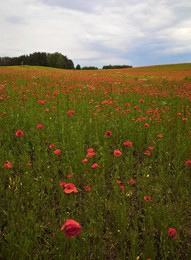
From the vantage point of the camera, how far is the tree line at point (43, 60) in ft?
283

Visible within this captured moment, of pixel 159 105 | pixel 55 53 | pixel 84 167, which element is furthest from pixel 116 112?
pixel 55 53

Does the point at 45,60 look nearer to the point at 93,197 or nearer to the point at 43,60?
the point at 43,60

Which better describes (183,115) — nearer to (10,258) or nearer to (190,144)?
(190,144)

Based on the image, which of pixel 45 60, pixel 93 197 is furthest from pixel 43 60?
pixel 93 197

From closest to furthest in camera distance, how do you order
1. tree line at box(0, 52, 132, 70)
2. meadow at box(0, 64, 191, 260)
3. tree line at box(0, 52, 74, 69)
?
meadow at box(0, 64, 191, 260), tree line at box(0, 52, 132, 70), tree line at box(0, 52, 74, 69)

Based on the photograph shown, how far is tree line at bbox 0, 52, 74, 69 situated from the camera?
86.3m

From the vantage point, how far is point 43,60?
9006 cm

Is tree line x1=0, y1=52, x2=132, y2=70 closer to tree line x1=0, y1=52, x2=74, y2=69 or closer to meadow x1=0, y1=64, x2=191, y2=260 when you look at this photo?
tree line x1=0, y1=52, x2=74, y2=69

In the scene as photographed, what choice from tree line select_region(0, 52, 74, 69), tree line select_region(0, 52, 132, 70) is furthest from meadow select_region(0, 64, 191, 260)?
tree line select_region(0, 52, 74, 69)

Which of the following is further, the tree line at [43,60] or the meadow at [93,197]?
the tree line at [43,60]

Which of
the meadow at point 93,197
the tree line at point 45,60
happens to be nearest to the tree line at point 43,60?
the tree line at point 45,60

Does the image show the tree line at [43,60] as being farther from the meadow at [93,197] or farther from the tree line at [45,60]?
the meadow at [93,197]

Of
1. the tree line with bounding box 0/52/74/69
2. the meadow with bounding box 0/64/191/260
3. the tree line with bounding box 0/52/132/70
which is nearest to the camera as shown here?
the meadow with bounding box 0/64/191/260

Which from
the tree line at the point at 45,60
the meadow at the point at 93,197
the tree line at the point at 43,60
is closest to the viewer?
the meadow at the point at 93,197
